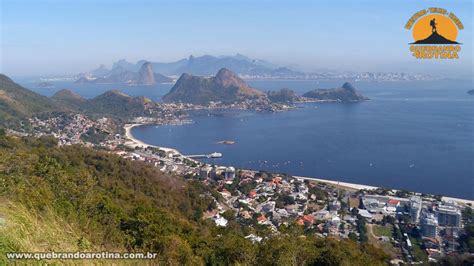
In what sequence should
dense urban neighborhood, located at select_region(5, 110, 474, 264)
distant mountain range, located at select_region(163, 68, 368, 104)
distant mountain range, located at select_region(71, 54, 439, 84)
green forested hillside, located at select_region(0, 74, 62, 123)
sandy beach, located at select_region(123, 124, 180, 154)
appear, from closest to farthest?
dense urban neighborhood, located at select_region(5, 110, 474, 264), sandy beach, located at select_region(123, 124, 180, 154), green forested hillside, located at select_region(0, 74, 62, 123), distant mountain range, located at select_region(163, 68, 368, 104), distant mountain range, located at select_region(71, 54, 439, 84)

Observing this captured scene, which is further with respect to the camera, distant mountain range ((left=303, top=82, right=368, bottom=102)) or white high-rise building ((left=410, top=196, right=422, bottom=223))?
distant mountain range ((left=303, top=82, right=368, bottom=102))

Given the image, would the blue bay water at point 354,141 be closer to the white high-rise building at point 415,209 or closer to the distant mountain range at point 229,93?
the white high-rise building at point 415,209

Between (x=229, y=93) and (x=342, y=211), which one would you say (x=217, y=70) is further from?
(x=342, y=211)

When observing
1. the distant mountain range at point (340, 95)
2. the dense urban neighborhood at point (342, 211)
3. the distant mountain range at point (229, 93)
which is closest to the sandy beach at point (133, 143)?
the dense urban neighborhood at point (342, 211)

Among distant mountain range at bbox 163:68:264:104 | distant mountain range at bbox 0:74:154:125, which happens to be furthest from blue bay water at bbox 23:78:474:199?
distant mountain range at bbox 163:68:264:104

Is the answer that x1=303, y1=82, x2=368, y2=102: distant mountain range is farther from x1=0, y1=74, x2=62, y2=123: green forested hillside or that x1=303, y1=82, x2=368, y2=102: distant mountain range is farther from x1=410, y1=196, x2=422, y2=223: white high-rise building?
x1=410, y1=196, x2=422, y2=223: white high-rise building

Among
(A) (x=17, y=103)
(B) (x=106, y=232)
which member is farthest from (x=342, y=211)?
(A) (x=17, y=103)
